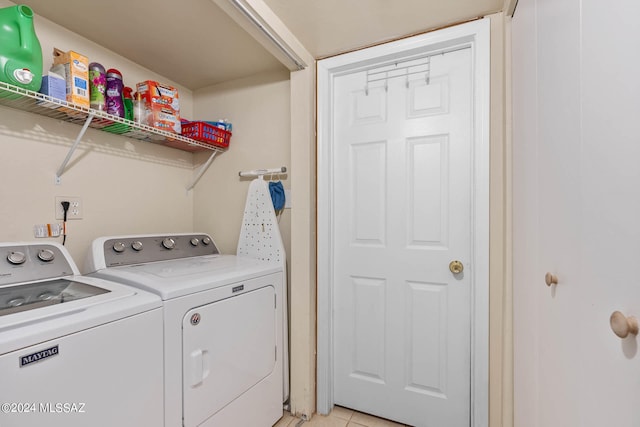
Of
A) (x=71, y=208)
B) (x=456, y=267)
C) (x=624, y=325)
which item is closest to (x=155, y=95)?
(x=71, y=208)

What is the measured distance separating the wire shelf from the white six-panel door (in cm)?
115

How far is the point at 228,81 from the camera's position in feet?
7.43

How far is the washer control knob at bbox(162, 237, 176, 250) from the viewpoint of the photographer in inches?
71.6

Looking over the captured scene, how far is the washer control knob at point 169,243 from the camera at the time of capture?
182cm

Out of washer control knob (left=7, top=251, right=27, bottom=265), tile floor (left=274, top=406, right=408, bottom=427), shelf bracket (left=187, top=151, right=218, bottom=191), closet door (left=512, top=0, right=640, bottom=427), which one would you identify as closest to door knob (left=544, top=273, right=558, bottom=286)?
closet door (left=512, top=0, right=640, bottom=427)

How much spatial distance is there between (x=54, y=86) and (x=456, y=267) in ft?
7.11

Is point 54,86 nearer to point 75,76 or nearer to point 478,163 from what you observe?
point 75,76

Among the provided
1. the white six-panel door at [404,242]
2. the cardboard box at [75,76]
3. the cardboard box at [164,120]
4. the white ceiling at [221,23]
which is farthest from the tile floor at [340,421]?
the white ceiling at [221,23]

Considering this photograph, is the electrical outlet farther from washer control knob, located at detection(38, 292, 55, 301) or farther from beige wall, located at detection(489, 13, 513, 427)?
beige wall, located at detection(489, 13, 513, 427)

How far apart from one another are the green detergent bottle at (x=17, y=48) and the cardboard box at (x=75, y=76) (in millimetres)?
134

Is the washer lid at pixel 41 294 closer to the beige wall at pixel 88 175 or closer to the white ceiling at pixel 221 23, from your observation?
the beige wall at pixel 88 175

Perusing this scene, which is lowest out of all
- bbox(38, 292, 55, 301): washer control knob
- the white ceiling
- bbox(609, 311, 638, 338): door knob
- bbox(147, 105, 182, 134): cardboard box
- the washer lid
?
bbox(38, 292, 55, 301): washer control knob

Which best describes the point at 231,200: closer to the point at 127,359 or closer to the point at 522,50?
the point at 127,359

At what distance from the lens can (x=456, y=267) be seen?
1.61 meters
